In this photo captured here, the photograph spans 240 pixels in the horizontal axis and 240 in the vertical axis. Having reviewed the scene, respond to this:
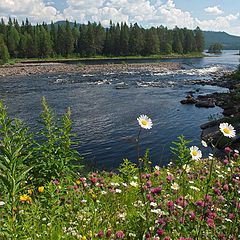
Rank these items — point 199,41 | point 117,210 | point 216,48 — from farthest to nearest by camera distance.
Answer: point 216,48 < point 199,41 < point 117,210

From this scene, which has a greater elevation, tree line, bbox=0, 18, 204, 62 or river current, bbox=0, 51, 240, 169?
tree line, bbox=0, 18, 204, 62

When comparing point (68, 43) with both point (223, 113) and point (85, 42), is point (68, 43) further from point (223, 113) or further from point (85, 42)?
point (223, 113)

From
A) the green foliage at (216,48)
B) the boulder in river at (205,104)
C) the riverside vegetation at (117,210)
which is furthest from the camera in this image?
the green foliage at (216,48)

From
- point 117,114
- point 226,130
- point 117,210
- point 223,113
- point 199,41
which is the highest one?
point 199,41

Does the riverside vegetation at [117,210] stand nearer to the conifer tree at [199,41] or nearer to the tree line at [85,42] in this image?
the tree line at [85,42]

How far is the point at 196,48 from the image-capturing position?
119375 millimetres

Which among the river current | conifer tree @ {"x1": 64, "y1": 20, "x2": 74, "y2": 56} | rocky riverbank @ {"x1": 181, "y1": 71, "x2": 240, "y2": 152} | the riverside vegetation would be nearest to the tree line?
conifer tree @ {"x1": 64, "y1": 20, "x2": 74, "y2": 56}

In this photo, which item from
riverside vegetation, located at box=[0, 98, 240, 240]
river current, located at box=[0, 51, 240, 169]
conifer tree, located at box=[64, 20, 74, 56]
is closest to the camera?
riverside vegetation, located at box=[0, 98, 240, 240]

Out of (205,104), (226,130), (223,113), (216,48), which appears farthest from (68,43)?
(216,48)

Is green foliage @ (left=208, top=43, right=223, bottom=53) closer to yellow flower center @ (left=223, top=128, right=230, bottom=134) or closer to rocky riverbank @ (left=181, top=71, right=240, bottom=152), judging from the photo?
rocky riverbank @ (left=181, top=71, right=240, bottom=152)

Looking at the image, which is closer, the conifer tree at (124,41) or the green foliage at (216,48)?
the conifer tree at (124,41)

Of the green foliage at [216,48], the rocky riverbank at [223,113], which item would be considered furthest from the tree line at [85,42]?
the rocky riverbank at [223,113]

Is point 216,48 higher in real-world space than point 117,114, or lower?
higher

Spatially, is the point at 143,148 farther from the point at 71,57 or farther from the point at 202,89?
the point at 71,57
